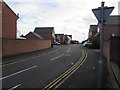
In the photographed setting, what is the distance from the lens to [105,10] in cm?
521

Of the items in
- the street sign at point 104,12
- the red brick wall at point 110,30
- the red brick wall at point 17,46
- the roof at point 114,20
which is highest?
the roof at point 114,20

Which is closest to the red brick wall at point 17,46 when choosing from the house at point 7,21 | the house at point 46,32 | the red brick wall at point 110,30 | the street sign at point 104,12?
the house at point 7,21

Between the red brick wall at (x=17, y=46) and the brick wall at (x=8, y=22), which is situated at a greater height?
the brick wall at (x=8, y=22)

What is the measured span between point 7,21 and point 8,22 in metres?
0.34

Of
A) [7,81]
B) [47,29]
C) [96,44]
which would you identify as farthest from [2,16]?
[47,29]

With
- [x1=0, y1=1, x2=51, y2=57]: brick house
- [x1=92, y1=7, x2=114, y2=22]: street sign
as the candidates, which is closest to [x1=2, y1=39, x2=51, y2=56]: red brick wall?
[x1=0, y1=1, x2=51, y2=57]: brick house

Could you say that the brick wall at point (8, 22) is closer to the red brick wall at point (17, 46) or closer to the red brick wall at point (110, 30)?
the red brick wall at point (17, 46)

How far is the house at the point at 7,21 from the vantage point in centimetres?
2400

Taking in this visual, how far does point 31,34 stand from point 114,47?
44583 millimetres

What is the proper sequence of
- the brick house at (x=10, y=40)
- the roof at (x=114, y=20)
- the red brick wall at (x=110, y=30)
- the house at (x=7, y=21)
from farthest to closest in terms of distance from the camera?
the roof at (x=114, y=20), the red brick wall at (x=110, y=30), the house at (x=7, y=21), the brick house at (x=10, y=40)

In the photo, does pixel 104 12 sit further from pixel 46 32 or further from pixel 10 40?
pixel 46 32

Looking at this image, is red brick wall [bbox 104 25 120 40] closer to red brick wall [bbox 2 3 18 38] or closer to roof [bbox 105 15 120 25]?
roof [bbox 105 15 120 25]

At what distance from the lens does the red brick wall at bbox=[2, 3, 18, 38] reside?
24234 mm

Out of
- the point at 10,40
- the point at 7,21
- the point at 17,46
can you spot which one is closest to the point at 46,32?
the point at 7,21
